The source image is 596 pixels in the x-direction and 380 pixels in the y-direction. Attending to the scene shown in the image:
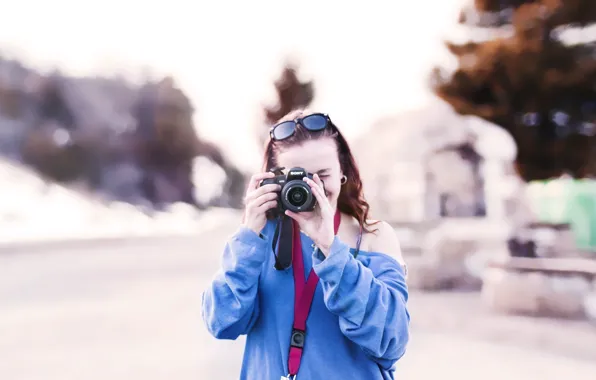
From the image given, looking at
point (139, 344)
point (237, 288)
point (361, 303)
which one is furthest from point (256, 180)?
point (139, 344)

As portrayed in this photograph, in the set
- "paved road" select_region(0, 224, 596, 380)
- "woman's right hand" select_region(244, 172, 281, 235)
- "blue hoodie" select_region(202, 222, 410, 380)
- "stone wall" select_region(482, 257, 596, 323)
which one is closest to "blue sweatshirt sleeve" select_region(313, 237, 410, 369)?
"blue hoodie" select_region(202, 222, 410, 380)

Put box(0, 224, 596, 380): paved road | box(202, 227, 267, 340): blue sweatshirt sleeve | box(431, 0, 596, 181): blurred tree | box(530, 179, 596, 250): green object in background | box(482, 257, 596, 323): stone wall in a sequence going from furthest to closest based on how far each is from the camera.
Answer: box(431, 0, 596, 181): blurred tree, box(530, 179, 596, 250): green object in background, box(482, 257, 596, 323): stone wall, box(0, 224, 596, 380): paved road, box(202, 227, 267, 340): blue sweatshirt sleeve

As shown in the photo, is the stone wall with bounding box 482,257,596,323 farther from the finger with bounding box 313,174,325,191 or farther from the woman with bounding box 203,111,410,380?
the finger with bounding box 313,174,325,191

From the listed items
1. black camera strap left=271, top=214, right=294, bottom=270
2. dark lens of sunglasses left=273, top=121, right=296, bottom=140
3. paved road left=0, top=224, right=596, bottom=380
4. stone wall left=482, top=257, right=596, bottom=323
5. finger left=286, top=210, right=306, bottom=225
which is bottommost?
paved road left=0, top=224, right=596, bottom=380

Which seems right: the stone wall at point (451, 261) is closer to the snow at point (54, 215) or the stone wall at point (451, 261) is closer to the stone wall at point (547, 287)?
the stone wall at point (547, 287)

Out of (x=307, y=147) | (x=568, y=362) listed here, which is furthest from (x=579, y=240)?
(x=307, y=147)

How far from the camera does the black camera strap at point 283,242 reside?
154 centimetres

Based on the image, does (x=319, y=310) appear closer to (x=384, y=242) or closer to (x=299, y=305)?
(x=299, y=305)

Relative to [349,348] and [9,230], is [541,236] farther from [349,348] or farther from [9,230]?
[9,230]

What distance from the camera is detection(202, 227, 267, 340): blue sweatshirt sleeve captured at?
151cm

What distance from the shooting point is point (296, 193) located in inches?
60.3

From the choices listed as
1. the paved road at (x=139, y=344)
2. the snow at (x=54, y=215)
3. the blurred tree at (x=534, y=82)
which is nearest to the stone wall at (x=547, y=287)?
the paved road at (x=139, y=344)

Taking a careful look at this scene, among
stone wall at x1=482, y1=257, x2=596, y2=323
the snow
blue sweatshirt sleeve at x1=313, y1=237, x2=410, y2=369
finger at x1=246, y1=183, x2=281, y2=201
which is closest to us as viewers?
blue sweatshirt sleeve at x1=313, y1=237, x2=410, y2=369

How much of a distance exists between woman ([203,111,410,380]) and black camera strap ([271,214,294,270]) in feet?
0.07
